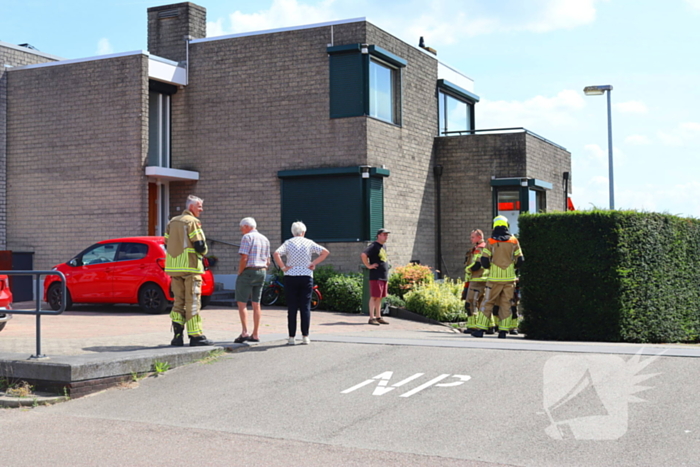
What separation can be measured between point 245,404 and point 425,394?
1.76m

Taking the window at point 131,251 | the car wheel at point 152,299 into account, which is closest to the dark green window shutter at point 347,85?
the window at point 131,251

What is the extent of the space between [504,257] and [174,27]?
13586 mm

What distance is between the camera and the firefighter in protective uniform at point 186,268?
9.85 metres

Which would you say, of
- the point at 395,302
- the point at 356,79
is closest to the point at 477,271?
the point at 395,302

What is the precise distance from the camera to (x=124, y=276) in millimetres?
15844

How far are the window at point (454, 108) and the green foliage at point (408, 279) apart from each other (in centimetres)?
646

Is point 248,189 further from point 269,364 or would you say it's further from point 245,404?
point 245,404

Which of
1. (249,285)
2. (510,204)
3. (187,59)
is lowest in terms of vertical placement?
(249,285)

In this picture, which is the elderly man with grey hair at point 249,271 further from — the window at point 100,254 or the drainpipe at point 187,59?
the drainpipe at point 187,59

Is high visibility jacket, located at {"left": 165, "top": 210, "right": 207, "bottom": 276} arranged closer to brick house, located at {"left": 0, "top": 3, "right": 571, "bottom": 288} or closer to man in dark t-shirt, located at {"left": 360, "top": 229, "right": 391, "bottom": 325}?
man in dark t-shirt, located at {"left": 360, "top": 229, "right": 391, "bottom": 325}

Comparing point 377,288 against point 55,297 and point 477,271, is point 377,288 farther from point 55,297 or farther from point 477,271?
point 55,297

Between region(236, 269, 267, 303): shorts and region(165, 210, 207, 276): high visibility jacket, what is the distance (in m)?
0.82

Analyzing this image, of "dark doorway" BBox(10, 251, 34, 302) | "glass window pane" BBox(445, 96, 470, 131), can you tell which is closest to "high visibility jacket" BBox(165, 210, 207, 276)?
"dark doorway" BBox(10, 251, 34, 302)

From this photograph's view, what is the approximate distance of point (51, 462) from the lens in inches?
229
